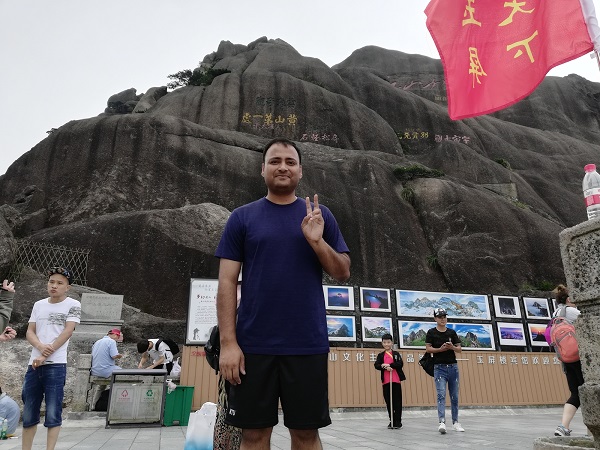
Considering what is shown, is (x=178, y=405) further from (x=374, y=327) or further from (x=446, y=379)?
(x=374, y=327)

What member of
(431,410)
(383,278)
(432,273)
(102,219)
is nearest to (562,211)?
(432,273)

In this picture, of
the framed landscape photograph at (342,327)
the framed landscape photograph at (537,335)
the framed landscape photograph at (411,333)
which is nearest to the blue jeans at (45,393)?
the framed landscape photograph at (342,327)

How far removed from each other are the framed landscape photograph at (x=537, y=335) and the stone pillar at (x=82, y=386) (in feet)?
35.8

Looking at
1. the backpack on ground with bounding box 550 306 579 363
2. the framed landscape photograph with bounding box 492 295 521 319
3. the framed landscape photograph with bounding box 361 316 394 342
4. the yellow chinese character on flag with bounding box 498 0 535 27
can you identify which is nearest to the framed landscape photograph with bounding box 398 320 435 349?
the framed landscape photograph with bounding box 361 316 394 342

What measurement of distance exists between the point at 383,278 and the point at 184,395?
33.3 ft

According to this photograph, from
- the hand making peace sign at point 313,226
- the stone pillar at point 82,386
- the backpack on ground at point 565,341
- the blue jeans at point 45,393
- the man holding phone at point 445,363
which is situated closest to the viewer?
the hand making peace sign at point 313,226

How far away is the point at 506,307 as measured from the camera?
12.1 metres

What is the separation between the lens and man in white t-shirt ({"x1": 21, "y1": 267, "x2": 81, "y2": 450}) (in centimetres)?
423

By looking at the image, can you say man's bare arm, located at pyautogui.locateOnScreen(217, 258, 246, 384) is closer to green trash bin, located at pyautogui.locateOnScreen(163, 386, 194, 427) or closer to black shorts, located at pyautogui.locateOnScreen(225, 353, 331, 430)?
black shorts, located at pyautogui.locateOnScreen(225, 353, 331, 430)

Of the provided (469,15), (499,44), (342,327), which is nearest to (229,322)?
(499,44)

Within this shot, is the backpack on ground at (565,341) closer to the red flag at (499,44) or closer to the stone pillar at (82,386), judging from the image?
the red flag at (499,44)

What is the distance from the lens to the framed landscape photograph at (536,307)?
40.5 feet

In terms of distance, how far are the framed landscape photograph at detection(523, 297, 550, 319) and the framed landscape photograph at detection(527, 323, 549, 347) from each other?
9.7 inches

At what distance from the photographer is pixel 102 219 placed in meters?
15.6
